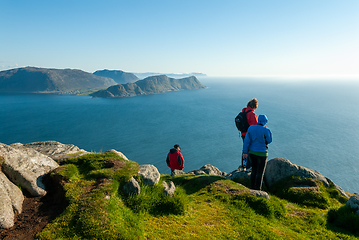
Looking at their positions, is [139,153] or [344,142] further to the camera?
[344,142]

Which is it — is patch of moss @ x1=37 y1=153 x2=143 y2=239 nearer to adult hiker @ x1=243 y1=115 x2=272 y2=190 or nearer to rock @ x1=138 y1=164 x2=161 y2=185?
rock @ x1=138 y1=164 x2=161 y2=185

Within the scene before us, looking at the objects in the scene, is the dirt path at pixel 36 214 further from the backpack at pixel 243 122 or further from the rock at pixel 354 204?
the rock at pixel 354 204

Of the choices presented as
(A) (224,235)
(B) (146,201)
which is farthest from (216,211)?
(B) (146,201)

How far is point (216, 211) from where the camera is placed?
700cm

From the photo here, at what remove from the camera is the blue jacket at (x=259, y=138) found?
28.9 feet

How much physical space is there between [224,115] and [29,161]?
14290cm

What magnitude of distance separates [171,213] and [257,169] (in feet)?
17.2

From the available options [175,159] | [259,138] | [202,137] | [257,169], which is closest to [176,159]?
[175,159]

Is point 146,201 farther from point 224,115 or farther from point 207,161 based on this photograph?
point 224,115

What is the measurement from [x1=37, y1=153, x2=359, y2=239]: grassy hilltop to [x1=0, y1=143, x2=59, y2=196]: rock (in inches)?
23.5

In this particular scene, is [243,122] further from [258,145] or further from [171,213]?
[171,213]


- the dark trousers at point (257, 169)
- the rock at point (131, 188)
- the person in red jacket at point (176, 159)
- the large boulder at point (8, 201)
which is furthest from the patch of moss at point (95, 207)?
the dark trousers at point (257, 169)

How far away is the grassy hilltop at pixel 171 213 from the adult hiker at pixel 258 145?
4.63 ft

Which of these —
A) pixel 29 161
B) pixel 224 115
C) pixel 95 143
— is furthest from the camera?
pixel 224 115
